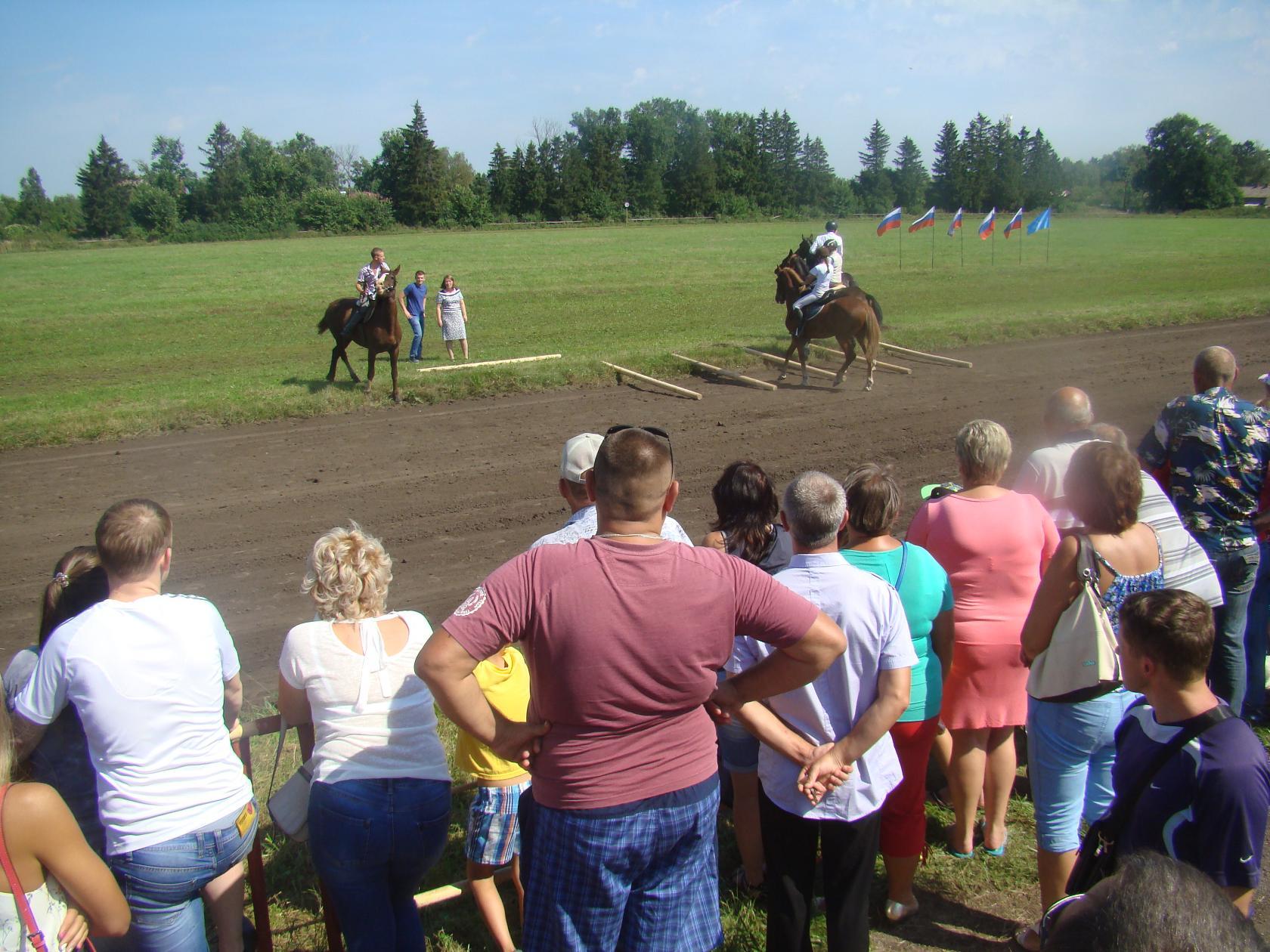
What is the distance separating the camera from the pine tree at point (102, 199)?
85.9 m

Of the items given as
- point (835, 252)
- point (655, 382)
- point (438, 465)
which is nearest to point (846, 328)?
point (835, 252)

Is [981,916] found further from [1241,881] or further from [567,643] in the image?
[567,643]

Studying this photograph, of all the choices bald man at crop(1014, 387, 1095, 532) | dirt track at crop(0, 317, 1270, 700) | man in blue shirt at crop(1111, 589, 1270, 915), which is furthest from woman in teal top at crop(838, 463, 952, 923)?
dirt track at crop(0, 317, 1270, 700)

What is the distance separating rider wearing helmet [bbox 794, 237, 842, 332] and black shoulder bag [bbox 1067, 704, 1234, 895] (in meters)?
14.1

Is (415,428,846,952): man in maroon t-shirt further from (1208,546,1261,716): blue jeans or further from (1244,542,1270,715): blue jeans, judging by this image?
(1244,542,1270,715): blue jeans

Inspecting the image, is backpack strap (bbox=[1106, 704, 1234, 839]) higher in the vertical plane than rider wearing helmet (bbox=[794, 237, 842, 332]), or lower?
lower

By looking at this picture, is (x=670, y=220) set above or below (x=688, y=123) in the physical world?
below

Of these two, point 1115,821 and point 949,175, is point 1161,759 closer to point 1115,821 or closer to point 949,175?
point 1115,821

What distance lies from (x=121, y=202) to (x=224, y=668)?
330 feet

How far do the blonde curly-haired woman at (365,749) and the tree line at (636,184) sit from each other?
70881 mm

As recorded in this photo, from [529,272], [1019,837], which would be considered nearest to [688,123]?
[529,272]

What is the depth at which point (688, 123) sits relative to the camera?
127500mm

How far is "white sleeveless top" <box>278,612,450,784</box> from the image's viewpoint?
2.94 m

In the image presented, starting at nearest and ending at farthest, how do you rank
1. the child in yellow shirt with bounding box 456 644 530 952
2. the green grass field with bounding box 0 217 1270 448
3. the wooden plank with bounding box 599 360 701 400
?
the child in yellow shirt with bounding box 456 644 530 952 < the wooden plank with bounding box 599 360 701 400 < the green grass field with bounding box 0 217 1270 448
